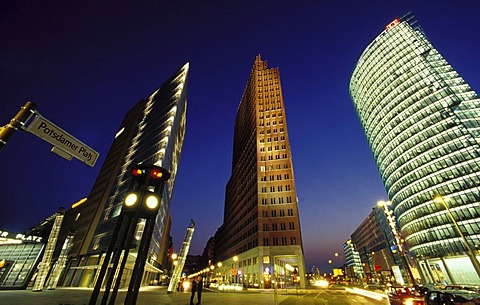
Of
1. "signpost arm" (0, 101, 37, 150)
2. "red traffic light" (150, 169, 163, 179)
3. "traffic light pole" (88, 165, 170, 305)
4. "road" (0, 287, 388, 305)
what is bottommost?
"road" (0, 287, 388, 305)

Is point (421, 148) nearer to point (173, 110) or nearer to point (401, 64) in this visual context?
point (401, 64)

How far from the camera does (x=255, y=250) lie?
59.2 m

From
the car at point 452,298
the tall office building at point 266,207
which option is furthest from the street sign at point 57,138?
the tall office building at point 266,207

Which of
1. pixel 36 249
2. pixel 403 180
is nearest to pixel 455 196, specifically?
pixel 403 180

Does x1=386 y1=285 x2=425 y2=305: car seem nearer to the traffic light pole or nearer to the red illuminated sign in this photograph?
the traffic light pole

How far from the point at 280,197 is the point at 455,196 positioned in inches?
1903

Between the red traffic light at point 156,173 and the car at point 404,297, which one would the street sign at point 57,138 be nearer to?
the red traffic light at point 156,173

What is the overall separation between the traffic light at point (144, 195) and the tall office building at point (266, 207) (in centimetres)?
5150

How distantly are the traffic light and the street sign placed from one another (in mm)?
1661

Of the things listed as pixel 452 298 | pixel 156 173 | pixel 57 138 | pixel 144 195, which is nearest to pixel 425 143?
pixel 452 298

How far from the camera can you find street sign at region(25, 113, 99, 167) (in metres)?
4.95

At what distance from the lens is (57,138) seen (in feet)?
17.0

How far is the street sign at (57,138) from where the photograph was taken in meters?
4.95

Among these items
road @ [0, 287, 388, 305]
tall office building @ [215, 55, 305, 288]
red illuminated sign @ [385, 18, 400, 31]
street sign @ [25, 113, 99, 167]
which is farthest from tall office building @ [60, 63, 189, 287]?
red illuminated sign @ [385, 18, 400, 31]
